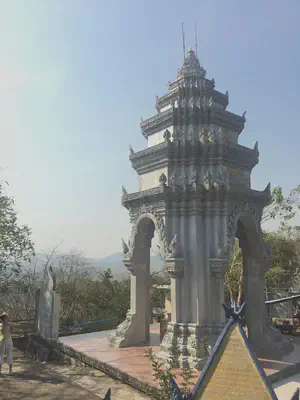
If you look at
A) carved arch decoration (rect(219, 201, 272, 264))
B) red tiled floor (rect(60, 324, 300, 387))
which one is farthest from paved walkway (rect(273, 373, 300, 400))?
carved arch decoration (rect(219, 201, 272, 264))

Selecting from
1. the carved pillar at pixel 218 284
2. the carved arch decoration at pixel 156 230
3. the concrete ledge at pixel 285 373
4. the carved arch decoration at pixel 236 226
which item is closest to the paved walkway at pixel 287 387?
the concrete ledge at pixel 285 373

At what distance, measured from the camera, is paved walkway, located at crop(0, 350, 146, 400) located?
7570 mm

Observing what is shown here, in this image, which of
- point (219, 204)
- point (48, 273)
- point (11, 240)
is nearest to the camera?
point (219, 204)

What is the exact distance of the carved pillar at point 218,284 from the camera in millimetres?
9539

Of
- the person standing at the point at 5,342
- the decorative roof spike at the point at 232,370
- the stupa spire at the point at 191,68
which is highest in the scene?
the stupa spire at the point at 191,68

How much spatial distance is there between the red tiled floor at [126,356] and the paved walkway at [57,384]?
1.30ft

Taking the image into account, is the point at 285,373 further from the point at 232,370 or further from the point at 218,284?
the point at 232,370

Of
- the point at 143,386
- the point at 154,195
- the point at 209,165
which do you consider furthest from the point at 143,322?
the point at 209,165

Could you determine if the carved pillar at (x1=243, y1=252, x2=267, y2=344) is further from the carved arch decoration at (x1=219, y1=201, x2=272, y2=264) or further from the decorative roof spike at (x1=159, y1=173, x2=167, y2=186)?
the decorative roof spike at (x1=159, y1=173, x2=167, y2=186)

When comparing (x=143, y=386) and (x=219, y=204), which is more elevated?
(x=219, y=204)

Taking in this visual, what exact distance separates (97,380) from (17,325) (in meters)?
7.94

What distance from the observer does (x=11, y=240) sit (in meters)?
17.6

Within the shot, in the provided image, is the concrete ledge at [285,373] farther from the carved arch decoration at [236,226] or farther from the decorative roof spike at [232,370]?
the decorative roof spike at [232,370]

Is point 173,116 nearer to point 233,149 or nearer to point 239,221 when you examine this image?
point 233,149
